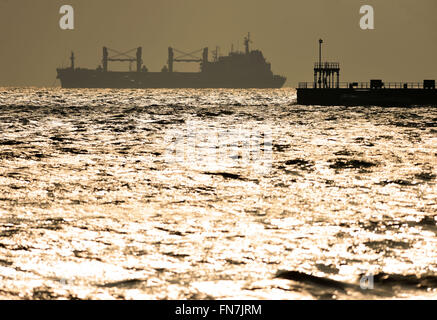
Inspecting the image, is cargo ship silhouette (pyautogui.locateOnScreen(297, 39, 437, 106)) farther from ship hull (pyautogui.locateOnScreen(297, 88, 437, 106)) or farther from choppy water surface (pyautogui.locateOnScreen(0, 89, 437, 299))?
choppy water surface (pyautogui.locateOnScreen(0, 89, 437, 299))

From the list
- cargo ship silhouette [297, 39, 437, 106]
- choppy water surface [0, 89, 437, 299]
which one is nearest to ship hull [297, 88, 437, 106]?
cargo ship silhouette [297, 39, 437, 106]

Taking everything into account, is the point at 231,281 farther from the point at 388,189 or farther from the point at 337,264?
the point at 388,189

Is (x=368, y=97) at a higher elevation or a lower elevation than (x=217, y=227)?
higher

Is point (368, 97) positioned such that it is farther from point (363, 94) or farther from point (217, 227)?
point (217, 227)

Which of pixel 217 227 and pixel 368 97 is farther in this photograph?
pixel 368 97

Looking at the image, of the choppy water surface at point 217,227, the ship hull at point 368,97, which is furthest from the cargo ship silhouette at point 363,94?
the choppy water surface at point 217,227

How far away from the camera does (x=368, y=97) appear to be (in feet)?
259

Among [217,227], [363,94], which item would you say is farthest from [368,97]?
[217,227]

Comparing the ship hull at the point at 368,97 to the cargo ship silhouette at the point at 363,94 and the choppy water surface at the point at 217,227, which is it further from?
the choppy water surface at the point at 217,227

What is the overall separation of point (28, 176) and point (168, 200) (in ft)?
19.8

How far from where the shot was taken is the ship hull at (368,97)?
76.4 meters
